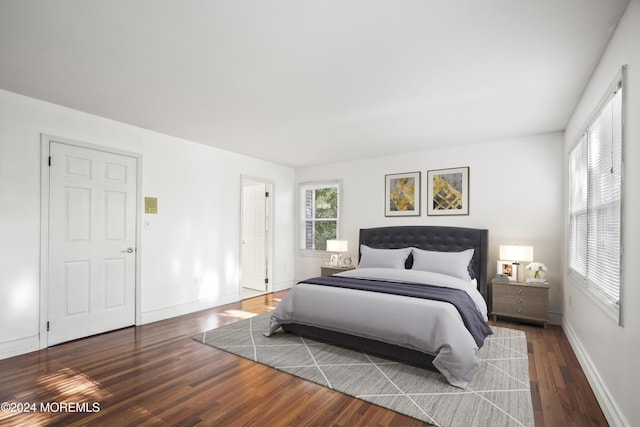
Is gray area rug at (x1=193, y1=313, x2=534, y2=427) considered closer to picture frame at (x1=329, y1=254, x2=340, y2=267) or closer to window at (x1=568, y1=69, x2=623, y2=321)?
window at (x1=568, y1=69, x2=623, y2=321)

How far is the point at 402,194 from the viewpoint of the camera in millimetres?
5457

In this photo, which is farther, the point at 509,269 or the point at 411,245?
the point at 411,245

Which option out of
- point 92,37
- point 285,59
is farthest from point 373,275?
point 92,37

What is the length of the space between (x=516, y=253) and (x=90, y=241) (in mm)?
5173

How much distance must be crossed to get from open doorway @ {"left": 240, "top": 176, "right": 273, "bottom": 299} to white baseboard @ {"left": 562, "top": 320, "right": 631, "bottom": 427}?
460 cm

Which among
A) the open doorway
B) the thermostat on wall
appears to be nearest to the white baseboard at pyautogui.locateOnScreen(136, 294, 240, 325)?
the open doorway

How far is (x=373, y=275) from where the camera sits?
4059 mm

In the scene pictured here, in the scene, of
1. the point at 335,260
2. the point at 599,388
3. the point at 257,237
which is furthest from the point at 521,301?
the point at 257,237

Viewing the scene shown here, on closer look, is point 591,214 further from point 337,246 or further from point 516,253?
point 337,246

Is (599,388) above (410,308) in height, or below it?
below

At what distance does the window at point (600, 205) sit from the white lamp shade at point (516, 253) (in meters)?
0.64

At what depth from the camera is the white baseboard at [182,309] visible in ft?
13.8

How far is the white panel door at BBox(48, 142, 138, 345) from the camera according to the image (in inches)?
134

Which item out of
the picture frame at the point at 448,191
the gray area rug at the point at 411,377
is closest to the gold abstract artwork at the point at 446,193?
the picture frame at the point at 448,191
